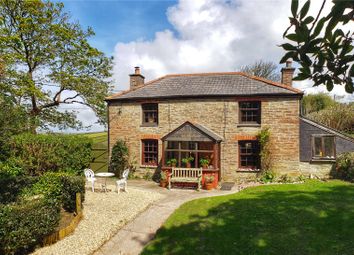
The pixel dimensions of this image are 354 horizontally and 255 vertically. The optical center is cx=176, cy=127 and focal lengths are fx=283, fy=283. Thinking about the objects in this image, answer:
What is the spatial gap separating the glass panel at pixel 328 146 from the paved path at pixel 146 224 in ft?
20.8

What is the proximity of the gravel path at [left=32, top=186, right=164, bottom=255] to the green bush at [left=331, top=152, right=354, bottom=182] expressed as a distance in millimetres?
10413

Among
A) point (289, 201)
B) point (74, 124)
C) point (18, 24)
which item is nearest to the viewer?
point (289, 201)

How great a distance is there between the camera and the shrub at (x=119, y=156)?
18.6m

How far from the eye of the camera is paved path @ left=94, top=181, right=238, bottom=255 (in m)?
8.00

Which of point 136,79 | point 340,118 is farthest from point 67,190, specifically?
point 340,118

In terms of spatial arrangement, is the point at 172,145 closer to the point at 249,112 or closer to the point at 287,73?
the point at 249,112

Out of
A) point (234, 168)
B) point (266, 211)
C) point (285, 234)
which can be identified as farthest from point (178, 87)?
point (285, 234)

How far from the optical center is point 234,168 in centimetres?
1720

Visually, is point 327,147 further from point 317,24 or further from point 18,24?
point 18,24

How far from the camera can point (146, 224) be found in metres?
9.84

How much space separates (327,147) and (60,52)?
20.0 m

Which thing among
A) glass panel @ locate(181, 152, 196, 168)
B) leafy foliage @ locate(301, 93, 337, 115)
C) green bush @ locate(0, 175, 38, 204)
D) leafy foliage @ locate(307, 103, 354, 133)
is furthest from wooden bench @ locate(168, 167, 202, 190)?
leafy foliage @ locate(301, 93, 337, 115)

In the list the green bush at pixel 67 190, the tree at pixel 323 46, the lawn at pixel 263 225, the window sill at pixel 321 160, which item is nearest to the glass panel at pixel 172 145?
the lawn at pixel 263 225

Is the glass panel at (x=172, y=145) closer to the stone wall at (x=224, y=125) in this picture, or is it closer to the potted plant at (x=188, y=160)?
the stone wall at (x=224, y=125)
